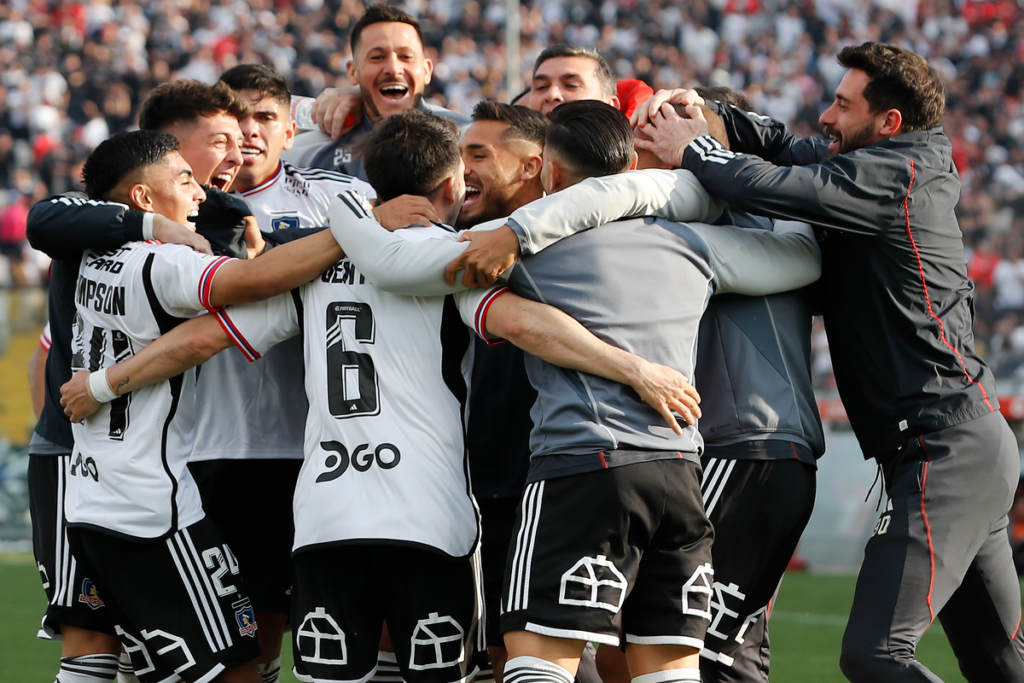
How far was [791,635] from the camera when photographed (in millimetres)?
9203

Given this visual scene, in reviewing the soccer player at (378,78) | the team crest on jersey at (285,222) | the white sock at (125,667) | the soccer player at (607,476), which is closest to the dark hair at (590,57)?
the soccer player at (378,78)

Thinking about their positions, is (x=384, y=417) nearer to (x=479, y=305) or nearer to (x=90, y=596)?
(x=479, y=305)

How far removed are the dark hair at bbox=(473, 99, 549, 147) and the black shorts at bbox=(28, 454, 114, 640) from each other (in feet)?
6.96

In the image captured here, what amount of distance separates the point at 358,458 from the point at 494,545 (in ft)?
3.03

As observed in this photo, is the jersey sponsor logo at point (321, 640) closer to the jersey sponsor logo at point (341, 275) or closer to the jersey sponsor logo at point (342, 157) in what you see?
the jersey sponsor logo at point (341, 275)

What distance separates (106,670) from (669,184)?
280 centimetres

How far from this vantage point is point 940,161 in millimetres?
4148

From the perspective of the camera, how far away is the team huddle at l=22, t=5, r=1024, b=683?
3.56m

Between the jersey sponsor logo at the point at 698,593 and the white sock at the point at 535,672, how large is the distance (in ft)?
1.41

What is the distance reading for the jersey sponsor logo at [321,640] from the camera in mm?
3602

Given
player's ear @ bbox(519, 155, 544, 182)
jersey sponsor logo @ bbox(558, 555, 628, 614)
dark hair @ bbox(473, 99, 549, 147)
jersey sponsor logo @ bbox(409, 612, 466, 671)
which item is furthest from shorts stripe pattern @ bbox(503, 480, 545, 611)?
dark hair @ bbox(473, 99, 549, 147)

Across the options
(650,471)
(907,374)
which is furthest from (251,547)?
(907,374)

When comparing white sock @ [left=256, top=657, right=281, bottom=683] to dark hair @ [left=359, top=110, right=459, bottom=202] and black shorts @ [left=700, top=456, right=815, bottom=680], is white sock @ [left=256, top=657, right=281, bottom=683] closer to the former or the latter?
black shorts @ [left=700, top=456, right=815, bottom=680]

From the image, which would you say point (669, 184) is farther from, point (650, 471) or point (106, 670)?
point (106, 670)
